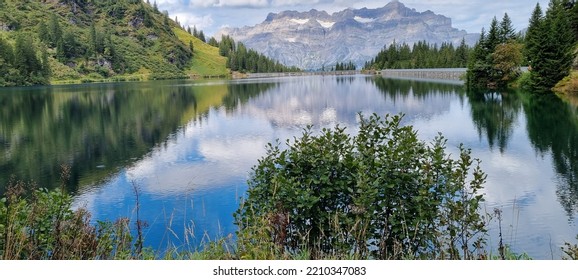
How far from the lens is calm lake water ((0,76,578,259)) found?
1891 centimetres

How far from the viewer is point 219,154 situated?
110 ft

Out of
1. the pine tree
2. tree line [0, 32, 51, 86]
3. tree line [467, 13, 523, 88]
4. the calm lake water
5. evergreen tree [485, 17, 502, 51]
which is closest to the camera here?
the calm lake water

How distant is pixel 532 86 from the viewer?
78.7 meters

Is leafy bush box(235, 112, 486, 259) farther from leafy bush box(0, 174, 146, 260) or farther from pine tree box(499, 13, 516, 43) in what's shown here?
pine tree box(499, 13, 516, 43)

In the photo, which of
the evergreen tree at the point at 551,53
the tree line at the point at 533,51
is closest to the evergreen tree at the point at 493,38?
the tree line at the point at 533,51

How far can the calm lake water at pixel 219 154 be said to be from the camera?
18.9m

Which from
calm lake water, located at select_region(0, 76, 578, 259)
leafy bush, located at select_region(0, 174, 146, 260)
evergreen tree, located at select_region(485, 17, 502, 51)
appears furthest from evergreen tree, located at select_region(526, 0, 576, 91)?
leafy bush, located at select_region(0, 174, 146, 260)

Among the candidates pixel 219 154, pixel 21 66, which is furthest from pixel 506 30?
pixel 21 66

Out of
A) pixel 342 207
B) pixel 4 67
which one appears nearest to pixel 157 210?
pixel 342 207

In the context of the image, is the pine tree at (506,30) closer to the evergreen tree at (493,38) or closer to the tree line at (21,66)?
the evergreen tree at (493,38)

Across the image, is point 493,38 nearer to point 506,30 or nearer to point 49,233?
point 506,30
